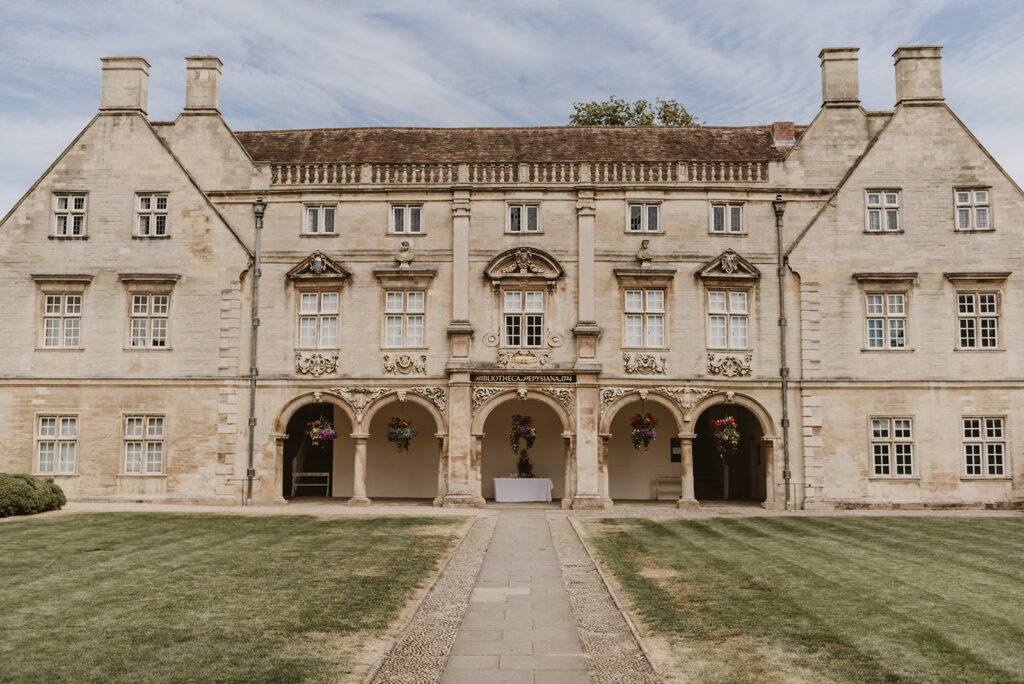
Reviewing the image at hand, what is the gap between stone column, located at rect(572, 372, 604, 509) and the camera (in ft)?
91.9

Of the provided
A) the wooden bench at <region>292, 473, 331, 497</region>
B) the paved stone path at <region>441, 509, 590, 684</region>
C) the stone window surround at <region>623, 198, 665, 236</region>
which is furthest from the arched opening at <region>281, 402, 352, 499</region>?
the paved stone path at <region>441, 509, 590, 684</region>

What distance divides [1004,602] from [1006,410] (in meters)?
17.5

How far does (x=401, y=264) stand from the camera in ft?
95.9

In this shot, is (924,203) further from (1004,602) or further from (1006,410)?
(1004,602)

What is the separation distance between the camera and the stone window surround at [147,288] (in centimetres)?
2902

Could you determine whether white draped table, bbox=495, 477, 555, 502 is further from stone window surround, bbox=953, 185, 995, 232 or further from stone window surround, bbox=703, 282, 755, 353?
stone window surround, bbox=953, 185, 995, 232

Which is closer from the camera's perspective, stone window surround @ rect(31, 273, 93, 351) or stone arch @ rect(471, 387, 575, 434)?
stone arch @ rect(471, 387, 575, 434)

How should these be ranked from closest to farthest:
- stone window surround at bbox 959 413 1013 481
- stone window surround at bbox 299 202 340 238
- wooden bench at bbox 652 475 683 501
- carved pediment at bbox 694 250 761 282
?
1. stone window surround at bbox 959 413 1013 481
2. carved pediment at bbox 694 250 761 282
3. stone window surround at bbox 299 202 340 238
4. wooden bench at bbox 652 475 683 501

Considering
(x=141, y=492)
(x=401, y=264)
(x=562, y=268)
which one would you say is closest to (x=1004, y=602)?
(x=562, y=268)

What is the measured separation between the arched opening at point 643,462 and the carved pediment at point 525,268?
242 inches

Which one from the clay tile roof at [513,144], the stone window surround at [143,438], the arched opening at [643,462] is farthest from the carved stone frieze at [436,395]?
the stone window surround at [143,438]

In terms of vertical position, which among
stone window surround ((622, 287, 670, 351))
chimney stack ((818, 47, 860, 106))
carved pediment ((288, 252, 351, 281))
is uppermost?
chimney stack ((818, 47, 860, 106))

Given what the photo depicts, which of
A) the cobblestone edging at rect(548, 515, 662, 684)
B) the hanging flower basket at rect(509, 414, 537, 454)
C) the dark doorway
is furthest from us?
the dark doorway

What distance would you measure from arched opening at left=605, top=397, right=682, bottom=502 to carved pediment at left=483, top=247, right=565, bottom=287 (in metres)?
6.16
